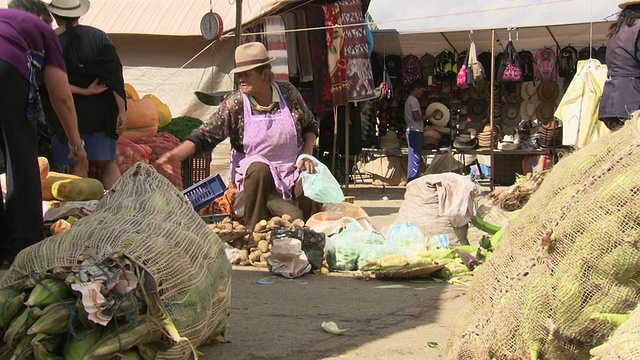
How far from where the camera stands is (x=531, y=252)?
105 inches

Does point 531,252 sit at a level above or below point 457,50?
below

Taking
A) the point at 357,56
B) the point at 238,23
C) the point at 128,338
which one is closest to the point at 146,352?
the point at 128,338

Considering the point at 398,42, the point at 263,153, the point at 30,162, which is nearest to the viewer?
the point at 30,162

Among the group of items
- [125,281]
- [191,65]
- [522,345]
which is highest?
[191,65]

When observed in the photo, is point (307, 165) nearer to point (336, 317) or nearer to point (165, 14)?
point (336, 317)

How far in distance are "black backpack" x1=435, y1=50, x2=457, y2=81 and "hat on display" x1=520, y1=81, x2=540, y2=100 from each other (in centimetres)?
137

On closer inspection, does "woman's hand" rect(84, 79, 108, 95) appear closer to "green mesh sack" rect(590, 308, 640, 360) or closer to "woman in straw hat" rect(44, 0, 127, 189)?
"woman in straw hat" rect(44, 0, 127, 189)

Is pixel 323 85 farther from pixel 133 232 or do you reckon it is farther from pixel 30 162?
pixel 133 232

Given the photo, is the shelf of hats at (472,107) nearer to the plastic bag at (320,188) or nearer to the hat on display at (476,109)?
the hat on display at (476,109)

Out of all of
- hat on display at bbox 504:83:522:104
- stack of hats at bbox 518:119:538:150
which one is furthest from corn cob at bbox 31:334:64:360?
hat on display at bbox 504:83:522:104

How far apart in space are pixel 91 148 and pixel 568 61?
34.8 ft

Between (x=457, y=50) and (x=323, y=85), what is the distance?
4177mm

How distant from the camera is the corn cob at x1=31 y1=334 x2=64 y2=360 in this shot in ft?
7.69

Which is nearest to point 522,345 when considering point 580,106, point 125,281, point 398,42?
point 125,281
